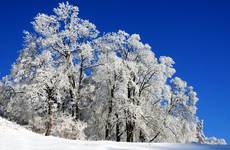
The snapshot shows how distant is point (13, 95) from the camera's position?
3950cm

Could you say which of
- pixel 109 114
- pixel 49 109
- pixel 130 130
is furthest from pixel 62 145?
pixel 130 130

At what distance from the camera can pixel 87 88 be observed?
40.2m

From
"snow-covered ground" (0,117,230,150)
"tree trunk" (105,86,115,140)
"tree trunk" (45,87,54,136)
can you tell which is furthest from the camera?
"tree trunk" (105,86,115,140)

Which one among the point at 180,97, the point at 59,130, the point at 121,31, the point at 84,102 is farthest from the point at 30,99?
the point at 180,97

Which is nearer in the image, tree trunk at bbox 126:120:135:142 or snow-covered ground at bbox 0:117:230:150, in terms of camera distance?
snow-covered ground at bbox 0:117:230:150

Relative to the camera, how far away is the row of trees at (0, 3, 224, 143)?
3738cm

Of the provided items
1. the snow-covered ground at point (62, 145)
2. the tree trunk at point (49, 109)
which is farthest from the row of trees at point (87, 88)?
the snow-covered ground at point (62, 145)

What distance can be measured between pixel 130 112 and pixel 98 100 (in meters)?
3.10

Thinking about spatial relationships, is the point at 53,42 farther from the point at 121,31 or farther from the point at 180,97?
the point at 180,97

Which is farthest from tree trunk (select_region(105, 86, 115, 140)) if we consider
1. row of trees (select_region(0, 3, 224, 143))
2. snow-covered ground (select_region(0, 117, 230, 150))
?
snow-covered ground (select_region(0, 117, 230, 150))

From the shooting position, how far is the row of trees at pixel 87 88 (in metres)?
37.4

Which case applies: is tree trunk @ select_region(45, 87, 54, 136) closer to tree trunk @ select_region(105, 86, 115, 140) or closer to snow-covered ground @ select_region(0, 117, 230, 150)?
tree trunk @ select_region(105, 86, 115, 140)

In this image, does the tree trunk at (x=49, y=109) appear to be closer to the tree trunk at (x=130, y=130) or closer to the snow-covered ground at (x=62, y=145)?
the tree trunk at (x=130, y=130)

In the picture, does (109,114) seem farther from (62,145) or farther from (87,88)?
(62,145)
